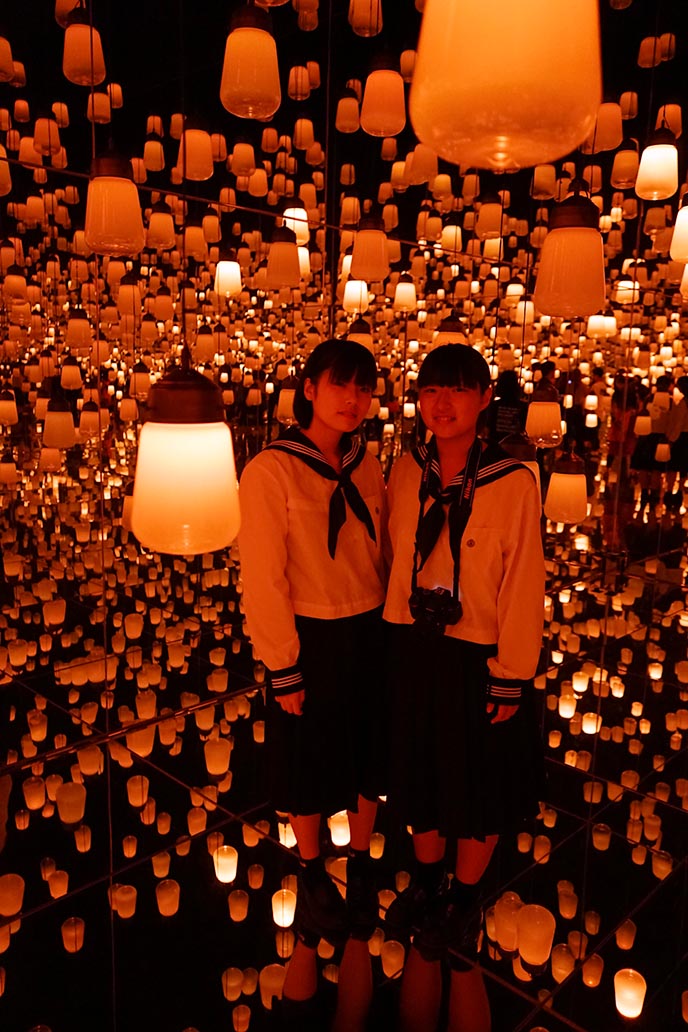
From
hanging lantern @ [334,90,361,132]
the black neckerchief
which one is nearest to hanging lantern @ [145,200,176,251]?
hanging lantern @ [334,90,361,132]

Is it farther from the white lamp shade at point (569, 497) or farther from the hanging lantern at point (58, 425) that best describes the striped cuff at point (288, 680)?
the hanging lantern at point (58, 425)

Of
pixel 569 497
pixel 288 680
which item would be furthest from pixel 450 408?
pixel 569 497

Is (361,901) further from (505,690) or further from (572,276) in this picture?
(572,276)

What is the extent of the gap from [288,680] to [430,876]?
2.71 ft

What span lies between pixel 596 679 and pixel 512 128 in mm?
4249

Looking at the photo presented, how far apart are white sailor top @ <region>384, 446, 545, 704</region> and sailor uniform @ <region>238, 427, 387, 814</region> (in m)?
0.23

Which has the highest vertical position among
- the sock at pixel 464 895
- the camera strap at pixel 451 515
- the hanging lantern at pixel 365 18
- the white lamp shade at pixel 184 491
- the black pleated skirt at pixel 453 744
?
the hanging lantern at pixel 365 18

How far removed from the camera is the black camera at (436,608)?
2471mm

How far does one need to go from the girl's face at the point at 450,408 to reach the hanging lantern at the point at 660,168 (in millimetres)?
1563

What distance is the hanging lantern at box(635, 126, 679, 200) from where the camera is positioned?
11.3ft

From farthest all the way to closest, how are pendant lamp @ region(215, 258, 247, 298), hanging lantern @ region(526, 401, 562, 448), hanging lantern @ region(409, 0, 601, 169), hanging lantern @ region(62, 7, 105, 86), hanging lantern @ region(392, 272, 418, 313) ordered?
→ hanging lantern @ region(392, 272, 418, 313) → pendant lamp @ region(215, 258, 247, 298) → hanging lantern @ region(526, 401, 562, 448) → hanging lantern @ region(62, 7, 105, 86) → hanging lantern @ region(409, 0, 601, 169)

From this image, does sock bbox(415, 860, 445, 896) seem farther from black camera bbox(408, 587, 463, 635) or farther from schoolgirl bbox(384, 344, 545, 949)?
black camera bbox(408, 587, 463, 635)

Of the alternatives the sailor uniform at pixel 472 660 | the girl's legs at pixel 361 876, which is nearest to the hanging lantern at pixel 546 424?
the sailor uniform at pixel 472 660

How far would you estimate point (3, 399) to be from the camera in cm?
655
